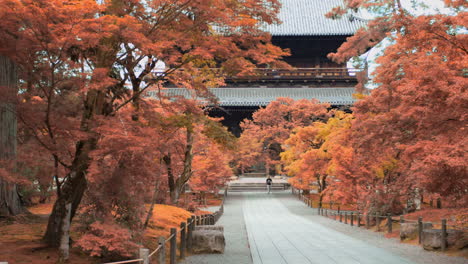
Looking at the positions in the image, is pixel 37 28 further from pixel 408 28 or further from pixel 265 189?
pixel 265 189

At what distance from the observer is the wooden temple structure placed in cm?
3831

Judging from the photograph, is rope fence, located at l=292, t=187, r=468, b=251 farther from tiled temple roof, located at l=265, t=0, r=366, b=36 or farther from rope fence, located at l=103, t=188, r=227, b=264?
tiled temple roof, located at l=265, t=0, r=366, b=36

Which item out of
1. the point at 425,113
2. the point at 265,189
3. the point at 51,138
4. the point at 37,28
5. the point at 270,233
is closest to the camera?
the point at 37,28

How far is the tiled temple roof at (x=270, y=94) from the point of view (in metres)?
38.1

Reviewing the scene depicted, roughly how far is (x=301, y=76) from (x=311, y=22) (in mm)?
4739

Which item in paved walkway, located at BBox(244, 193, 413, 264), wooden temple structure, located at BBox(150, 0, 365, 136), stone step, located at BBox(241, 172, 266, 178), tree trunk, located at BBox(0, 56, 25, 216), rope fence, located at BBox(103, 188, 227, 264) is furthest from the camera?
stone step, located at BBox(241, 172, 266, 178)

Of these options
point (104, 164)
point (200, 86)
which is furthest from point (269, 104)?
point (104, 164)

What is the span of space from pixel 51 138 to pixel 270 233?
9.97 meters

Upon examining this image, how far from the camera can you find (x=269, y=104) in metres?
36.9

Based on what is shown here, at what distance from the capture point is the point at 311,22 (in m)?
39.8

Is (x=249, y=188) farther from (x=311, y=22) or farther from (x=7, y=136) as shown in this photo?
(x=7, y=136)

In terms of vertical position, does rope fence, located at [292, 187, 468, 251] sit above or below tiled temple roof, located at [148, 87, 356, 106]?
below

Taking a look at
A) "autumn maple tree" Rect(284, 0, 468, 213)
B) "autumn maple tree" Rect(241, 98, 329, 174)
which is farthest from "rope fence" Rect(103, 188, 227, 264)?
"autumn maple tree" Rect(241, 98, 329, 174)

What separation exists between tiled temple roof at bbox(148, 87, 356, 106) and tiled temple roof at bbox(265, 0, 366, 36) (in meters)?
4.66
